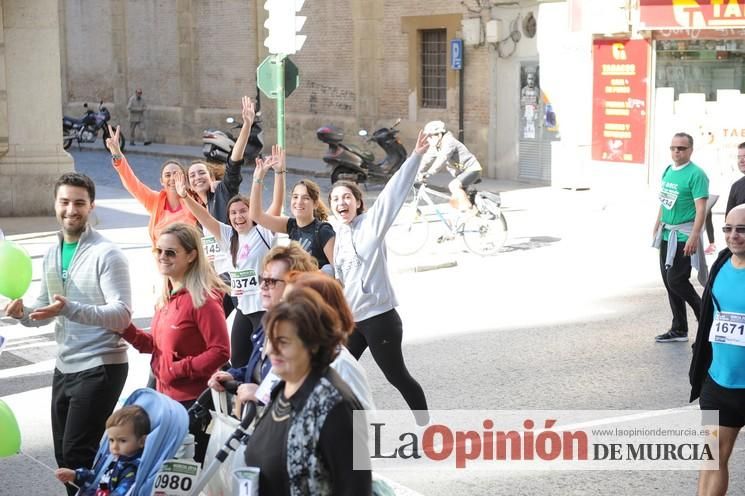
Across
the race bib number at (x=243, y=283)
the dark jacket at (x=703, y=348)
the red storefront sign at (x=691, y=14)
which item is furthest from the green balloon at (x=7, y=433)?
the red storefront sign at (x=691, y=14)

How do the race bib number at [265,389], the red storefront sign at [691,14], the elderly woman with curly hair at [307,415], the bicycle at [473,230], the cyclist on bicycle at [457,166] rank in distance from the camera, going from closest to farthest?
the elderly woman with curly hair at [307,415], the race bib number at [265,389], the cyclist on bicycle at [457,166], the bicycle at [473,230], the red storefront sign at [691,14]

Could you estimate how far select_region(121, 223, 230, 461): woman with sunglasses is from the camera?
5.86 metres

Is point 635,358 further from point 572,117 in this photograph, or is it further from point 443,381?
point 572,117

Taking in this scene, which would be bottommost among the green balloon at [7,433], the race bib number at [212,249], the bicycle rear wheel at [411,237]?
the bicycle rear wheel at [411,237]

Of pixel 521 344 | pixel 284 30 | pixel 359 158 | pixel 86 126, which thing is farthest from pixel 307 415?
pixel 86 126

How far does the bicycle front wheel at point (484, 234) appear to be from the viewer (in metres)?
16.4

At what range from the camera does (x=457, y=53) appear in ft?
87.2

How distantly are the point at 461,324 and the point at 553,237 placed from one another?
20.8 ft

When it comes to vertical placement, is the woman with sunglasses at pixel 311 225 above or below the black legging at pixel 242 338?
above

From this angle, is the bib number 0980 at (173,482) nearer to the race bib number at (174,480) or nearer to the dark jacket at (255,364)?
the race bib number at (174,480)

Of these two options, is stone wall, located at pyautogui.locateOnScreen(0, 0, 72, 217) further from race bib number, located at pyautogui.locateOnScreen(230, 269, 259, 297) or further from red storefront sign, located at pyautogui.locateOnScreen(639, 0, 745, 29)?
race bib number, located at pyautogui.locateOnScreen(230, 269, 259, 297)

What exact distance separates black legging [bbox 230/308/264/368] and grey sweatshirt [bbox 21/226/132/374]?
5.91 feet

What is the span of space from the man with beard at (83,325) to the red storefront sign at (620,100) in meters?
17.9

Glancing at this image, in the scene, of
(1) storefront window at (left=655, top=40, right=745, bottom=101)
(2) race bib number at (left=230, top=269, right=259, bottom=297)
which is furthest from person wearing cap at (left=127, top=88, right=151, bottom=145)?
(2) race bib number at (left=230, top=269, right=259, bottom=297)
